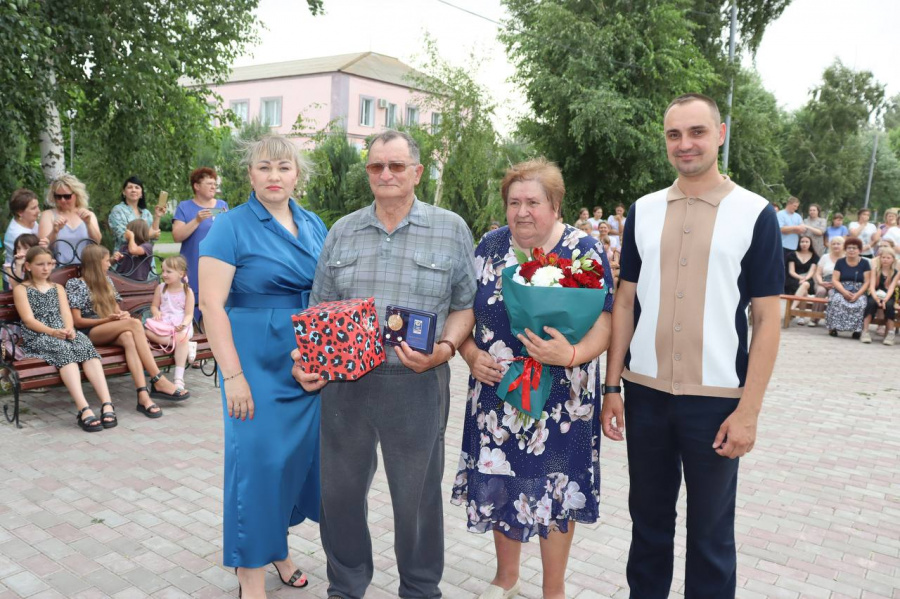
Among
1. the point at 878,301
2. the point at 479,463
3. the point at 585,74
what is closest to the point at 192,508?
the point at 479,463

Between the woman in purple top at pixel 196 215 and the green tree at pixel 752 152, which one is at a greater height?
the green tree at pixel 752 152

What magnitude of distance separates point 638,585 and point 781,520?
1963 millimetres

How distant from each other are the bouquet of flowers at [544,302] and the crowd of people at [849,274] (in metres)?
11.4

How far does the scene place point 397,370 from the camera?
3.03 m

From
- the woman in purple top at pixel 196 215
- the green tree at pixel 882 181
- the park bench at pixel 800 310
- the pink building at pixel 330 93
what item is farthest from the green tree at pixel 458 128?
the green tree at pixel 882 181

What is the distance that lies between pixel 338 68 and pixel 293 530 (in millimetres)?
38364

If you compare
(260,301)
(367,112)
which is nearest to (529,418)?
(260,301)

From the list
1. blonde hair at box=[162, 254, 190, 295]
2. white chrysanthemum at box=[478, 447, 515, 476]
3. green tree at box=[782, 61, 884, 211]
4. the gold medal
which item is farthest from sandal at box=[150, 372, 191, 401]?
green tree at box=[782, 61, 884, 211]

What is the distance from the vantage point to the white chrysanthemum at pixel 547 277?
2.86 m

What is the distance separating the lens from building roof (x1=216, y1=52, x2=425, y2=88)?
132 ft

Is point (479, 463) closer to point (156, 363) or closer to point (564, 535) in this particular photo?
point (564, 535)

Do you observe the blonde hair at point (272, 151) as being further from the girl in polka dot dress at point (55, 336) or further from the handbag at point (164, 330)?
the handbag at point (164, 330)

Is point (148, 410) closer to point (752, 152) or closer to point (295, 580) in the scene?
point (295, 580)

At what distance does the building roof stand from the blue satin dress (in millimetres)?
37362
